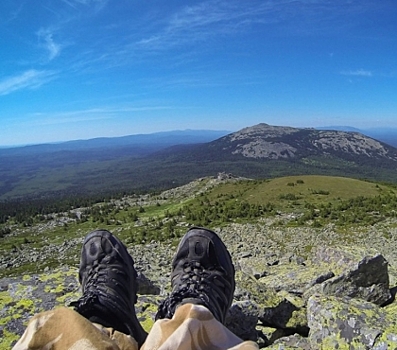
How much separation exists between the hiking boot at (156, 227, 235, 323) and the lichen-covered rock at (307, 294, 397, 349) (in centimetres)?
103

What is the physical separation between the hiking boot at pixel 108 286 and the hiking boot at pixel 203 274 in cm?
37

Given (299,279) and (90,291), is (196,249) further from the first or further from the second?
(299,279)

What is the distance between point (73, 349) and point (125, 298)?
4.92ft

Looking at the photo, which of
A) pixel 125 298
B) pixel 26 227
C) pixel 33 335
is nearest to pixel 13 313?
pixel 125 298

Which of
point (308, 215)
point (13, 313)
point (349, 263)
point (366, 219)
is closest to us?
point (13, 313)

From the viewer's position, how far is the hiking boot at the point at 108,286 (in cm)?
301

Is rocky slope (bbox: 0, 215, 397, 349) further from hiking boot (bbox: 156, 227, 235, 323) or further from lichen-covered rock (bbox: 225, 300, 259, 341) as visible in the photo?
hiking boot (bbox: 156, 227, 235, 323)

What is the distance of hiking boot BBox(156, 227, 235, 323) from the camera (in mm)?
3352

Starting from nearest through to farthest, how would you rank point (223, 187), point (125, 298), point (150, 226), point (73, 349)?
1. point (73, 349)
2. point (125, 298)
3. point (150, 226)
4. point (223, 187)

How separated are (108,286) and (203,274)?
1.09 m

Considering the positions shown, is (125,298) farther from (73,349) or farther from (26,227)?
(26,227)

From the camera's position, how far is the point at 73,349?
216 cm

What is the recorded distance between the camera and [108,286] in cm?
366

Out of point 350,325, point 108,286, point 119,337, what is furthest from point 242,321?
point 119,337
